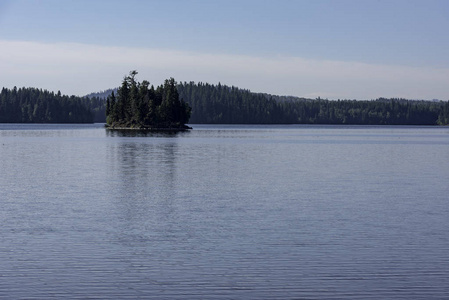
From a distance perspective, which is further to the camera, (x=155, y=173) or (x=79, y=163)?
(x=79, y=163)

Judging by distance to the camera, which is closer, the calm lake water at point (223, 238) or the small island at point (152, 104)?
the calm lake water at point (223, 238)

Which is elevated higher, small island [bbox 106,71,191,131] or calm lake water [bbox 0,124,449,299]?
small island [bbox 106,71,191,131]

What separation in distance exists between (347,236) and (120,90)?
185m

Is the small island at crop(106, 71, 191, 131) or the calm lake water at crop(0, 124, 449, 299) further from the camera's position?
the small island at crop(106, 71, 191, 131)

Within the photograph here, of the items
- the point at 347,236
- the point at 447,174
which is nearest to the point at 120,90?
the point at 447,174

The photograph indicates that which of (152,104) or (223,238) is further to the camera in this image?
(152,104)

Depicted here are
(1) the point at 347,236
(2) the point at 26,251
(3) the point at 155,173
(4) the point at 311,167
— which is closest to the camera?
(2) the point at 26,251

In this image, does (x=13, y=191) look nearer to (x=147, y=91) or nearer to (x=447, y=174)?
(x=447, y=174)

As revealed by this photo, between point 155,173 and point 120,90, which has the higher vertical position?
point 120,90

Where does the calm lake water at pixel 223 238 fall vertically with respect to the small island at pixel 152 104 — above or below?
below

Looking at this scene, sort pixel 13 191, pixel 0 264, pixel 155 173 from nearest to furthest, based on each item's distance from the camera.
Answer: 1. pixel 0 264
2. pixel 13 191
3. pixel 155 173

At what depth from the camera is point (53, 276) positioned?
15094mm

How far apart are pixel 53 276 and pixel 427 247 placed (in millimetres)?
11265

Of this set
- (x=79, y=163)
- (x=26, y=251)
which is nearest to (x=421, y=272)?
(x=26, y=251)
